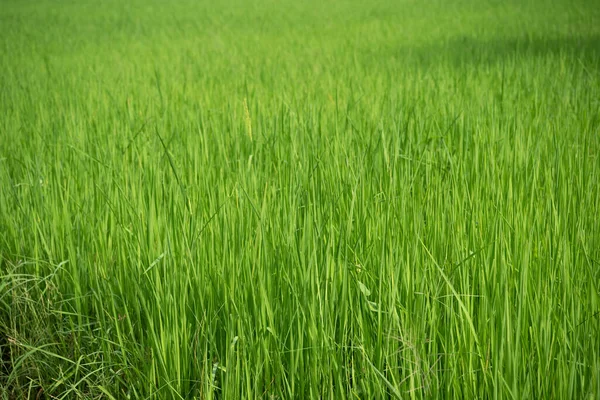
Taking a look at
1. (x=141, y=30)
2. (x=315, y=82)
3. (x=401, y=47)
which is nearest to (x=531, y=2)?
(x=401, y=47)

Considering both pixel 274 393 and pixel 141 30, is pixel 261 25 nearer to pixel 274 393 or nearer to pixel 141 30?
pixel 141 30

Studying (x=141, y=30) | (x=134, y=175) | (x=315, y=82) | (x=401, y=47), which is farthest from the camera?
(x=141, y=30)

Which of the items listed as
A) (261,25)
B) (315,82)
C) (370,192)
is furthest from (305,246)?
(261,25)

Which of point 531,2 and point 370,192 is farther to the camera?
point 531,2

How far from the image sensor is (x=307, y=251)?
55.4 inches

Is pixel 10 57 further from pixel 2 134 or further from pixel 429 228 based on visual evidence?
pixel 429 228

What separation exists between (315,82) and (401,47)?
2.26m

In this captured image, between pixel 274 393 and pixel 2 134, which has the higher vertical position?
pixel 2 134

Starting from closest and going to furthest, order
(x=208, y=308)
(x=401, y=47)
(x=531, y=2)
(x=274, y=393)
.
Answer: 1. (x=274, y=393)
2. (x=208, y=308)
3. (x=401, y=47)
4. (x=531, y=2)

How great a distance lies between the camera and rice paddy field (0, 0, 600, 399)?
1.14 meters

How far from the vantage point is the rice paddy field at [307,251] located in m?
1.14

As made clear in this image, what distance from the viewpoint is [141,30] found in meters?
8.66

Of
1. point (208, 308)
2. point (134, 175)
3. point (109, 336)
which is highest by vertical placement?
point (134, 175)

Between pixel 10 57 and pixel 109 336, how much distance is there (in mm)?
5353
